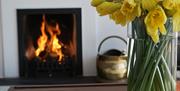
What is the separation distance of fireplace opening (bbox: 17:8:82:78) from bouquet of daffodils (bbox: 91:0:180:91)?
2152mm

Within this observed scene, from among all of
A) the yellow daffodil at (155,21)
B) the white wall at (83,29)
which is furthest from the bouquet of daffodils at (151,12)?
the white wall at (83,29)

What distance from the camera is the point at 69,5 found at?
3.16 meters

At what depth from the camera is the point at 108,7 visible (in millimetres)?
1004

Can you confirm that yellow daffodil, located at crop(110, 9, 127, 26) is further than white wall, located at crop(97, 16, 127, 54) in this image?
No

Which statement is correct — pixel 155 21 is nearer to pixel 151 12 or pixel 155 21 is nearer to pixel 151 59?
pixel 151 12

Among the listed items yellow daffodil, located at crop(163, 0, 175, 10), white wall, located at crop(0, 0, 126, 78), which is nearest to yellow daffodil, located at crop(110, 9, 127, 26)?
yellow daffodil, located at crop(163, 0, 175, 10)

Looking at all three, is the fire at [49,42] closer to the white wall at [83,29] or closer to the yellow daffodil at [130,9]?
the white wall at [83,29]

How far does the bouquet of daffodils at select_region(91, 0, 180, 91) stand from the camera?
95cm

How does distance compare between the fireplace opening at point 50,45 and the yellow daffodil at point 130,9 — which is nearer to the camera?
the yellow daffodil at point 130,9

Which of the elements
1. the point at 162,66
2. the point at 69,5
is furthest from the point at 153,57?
the point at 69,5

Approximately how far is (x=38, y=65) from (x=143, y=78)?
89.5 inches

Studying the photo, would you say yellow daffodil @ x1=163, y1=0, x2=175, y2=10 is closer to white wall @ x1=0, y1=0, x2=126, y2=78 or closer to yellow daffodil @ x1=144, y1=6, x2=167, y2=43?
yellow daffodil @ x1=144, y1=6, x2=167, y2=43

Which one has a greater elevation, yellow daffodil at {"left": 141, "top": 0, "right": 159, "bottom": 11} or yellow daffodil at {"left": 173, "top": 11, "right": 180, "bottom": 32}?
yellow daffodil at {"left": 141, "top": 0, "right": 159, "bottom": 11}

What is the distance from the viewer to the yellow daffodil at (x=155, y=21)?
0.94 meters
